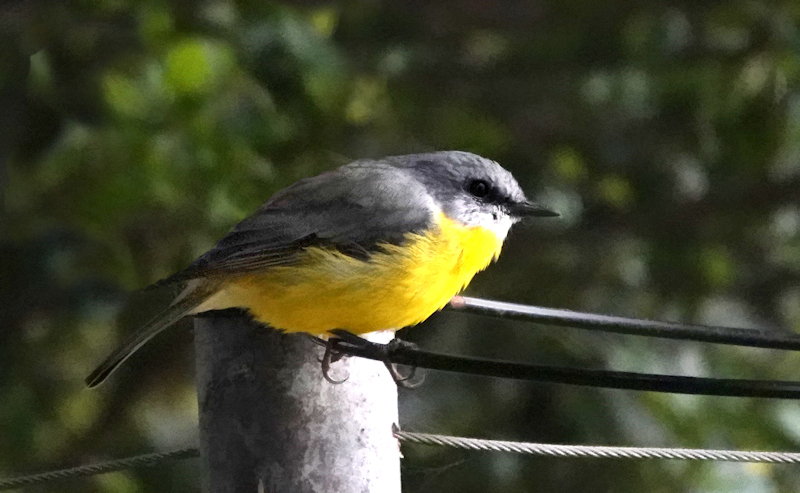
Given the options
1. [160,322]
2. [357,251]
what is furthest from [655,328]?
[160,322]

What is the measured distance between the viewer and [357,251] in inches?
93.4

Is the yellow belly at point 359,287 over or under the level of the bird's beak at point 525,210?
under

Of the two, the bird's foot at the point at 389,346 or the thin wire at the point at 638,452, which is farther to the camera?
the thin wire at the point at 638,452

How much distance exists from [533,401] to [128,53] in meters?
2.06

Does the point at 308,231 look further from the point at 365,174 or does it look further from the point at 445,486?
the point at 445,486

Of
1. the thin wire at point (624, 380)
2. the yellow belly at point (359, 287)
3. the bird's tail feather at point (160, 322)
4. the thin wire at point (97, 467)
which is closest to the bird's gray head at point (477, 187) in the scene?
the yellow belly at point (359, 287)

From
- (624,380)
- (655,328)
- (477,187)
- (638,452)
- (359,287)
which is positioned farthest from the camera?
(477,187)

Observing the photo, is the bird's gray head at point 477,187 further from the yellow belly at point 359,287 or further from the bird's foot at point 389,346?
the bird's foot at point 389,346

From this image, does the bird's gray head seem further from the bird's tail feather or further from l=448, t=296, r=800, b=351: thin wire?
the bird's tail feather

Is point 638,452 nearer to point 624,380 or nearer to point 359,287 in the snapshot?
point 624,380

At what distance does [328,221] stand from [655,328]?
3.33ft

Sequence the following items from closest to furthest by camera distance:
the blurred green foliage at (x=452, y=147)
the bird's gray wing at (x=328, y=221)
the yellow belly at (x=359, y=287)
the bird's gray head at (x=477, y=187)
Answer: the yellow belly at (x=359, y=287)
the bird's gray wing at (x=328, y=221)
the bird's gray head at (x=477, y=187)
the blurred green foliage at (x=452, y=147)

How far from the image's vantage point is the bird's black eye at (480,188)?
262 cm

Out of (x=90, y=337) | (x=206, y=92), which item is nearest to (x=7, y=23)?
(x=206, y=92)
